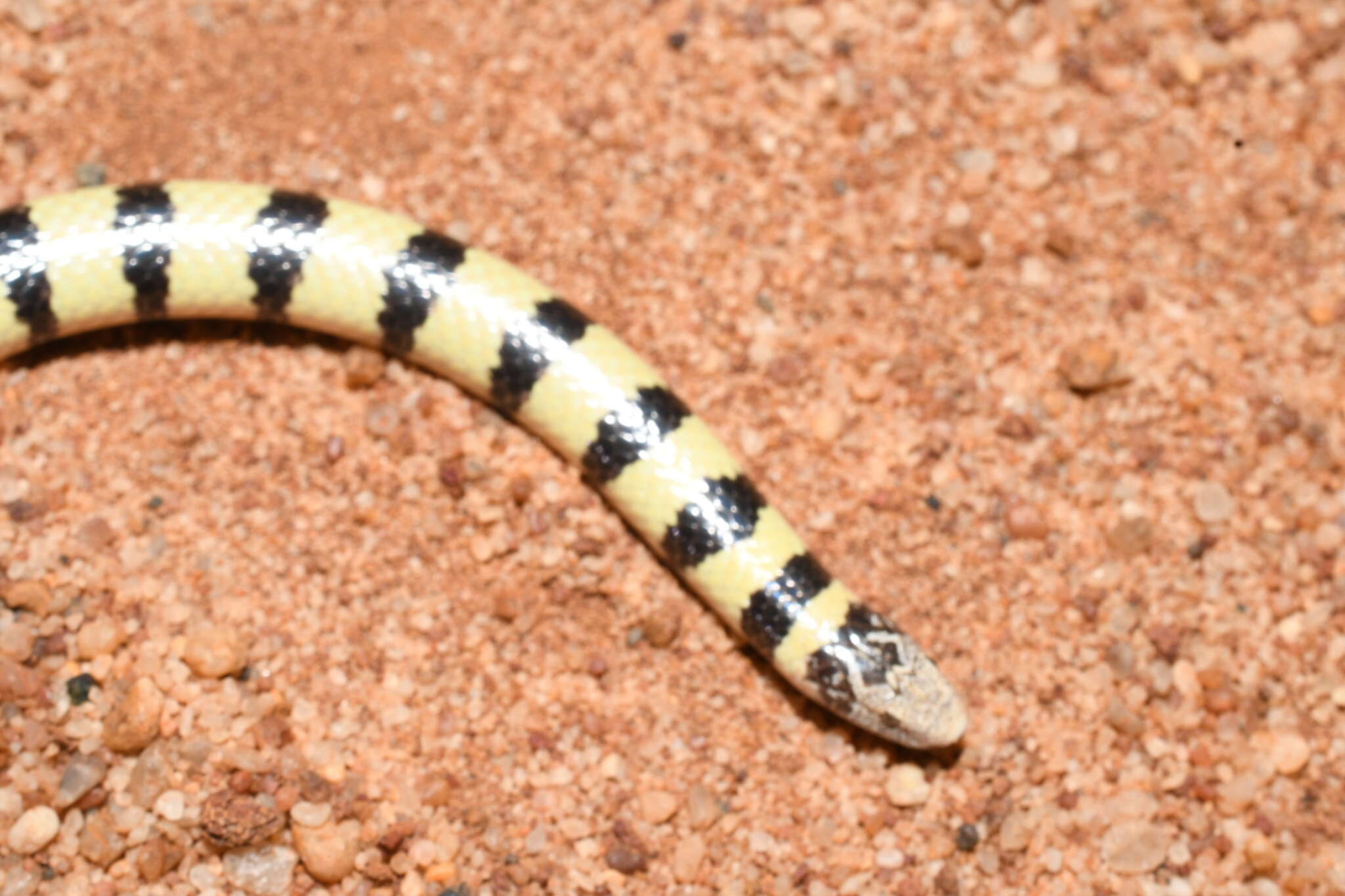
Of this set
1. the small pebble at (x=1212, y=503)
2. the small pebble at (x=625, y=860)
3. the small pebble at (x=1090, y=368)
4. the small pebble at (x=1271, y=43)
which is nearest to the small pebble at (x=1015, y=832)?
the small pebble at (x=625, y=860)

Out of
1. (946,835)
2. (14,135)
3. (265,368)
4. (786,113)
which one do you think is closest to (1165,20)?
(786,113)

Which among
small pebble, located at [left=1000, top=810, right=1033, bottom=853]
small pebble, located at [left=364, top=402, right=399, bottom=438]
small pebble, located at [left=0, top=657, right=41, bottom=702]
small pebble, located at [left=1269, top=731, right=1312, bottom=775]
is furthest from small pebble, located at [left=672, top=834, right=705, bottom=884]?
small pebble, located at [left=0, top=657, right=41, bottom=702]

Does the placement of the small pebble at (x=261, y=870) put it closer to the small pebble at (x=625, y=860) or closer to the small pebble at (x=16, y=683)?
the small pebble at (x=16, y=683)

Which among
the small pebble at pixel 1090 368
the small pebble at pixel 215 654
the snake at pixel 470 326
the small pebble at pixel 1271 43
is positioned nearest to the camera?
the small pebble at pixel 215 654

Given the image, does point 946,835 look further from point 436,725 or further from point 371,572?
point 371,572

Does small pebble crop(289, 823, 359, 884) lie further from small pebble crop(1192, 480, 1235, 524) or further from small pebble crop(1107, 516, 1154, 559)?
small pebble crop(1192, 480, 1235, 524)

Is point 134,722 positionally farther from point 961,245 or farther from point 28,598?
point 961,245
